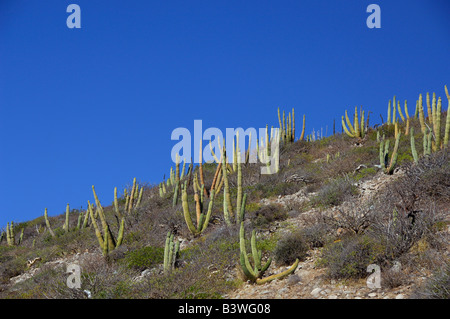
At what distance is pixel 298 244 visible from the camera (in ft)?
24.0

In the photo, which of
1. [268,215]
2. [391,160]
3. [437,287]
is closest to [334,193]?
[268,215]

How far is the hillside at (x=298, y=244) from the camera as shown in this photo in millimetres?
5836

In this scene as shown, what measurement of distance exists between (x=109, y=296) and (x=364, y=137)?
15153 mm

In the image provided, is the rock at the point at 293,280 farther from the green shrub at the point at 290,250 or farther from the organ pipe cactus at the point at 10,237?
the organ pipe cactus at the point at 10,237

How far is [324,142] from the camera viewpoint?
2045 centimetres

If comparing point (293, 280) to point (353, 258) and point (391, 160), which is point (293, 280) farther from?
point (391, 160)

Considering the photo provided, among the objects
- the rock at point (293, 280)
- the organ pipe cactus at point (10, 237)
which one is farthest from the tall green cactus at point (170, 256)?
the organ pipe cactus at point (10, 237)

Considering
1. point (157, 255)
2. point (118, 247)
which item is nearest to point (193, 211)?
point (118, 247)

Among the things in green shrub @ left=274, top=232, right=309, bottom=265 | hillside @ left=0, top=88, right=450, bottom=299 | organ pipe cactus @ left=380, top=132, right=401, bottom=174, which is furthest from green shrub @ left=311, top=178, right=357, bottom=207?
green shrub @ left=274, top=232, right=309, bottom=265

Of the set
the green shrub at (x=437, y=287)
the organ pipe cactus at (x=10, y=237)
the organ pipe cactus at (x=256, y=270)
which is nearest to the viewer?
the green shrub at (x=437, y=287)

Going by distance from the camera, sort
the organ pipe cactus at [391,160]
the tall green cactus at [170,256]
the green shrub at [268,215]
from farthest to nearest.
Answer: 1. the organ pipe cactus at [391,160]
2. the green shrub at [268,215]
3. the tall green cactus at [170,256]

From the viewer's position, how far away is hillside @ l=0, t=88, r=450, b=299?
19.1ft

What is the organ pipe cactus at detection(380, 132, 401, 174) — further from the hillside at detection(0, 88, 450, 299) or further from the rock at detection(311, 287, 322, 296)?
the rock at detection(311, 287, 322, 296)
